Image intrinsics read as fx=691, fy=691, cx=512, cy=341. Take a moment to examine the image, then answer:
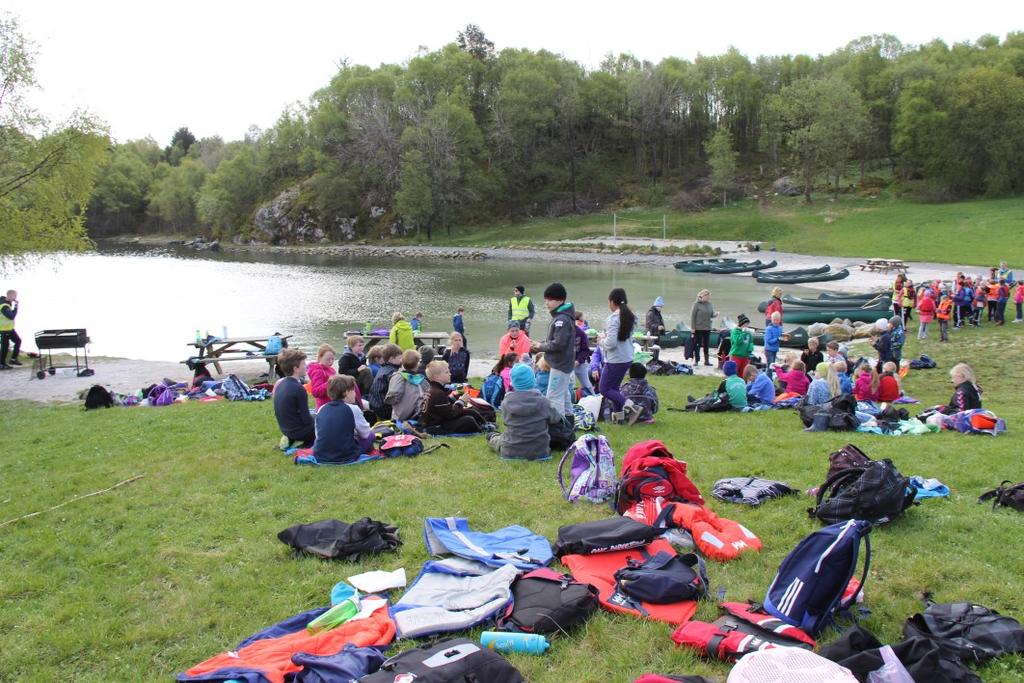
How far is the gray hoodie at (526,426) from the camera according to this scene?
8.92 m

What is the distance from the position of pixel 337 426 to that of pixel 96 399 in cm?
775

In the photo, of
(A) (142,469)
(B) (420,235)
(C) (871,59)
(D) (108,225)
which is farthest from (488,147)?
(A) (142,469)

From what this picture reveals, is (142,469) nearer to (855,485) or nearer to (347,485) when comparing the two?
(347,485)

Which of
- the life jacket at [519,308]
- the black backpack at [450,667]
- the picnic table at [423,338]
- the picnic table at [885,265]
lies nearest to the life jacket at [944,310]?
the life jacket at [519,308]

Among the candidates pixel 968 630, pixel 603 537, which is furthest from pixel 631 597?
pixel 968 630

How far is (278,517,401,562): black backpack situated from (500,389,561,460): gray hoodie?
2691 millimetres

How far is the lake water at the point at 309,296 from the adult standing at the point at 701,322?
668 centimetres

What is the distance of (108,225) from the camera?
12031 cm

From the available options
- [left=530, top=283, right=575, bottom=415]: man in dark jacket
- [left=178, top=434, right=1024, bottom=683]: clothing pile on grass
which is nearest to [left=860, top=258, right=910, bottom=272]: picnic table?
[left=530, top=283, right=575, bottom=415]: man in dark jacket

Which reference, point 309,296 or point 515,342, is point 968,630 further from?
point 309,296

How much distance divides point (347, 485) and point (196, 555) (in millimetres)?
2009

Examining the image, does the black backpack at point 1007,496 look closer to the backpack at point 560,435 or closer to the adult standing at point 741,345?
the backpack at point 560,435

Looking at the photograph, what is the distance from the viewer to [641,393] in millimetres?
11242

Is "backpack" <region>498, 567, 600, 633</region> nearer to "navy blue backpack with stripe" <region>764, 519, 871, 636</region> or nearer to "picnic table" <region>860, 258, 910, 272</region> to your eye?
"navy blue backpack with stripe" <region>764, 519, 871, 636</region>
